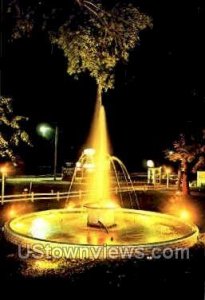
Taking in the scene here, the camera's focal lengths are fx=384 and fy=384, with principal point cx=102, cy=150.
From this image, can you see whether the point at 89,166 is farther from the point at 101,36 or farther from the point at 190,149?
the point at 101,36

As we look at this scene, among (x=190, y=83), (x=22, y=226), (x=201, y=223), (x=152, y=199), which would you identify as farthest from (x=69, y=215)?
(x=190, y=83)

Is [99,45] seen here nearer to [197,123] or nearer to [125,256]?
[125,256]

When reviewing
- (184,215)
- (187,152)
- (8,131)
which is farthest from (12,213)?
(187,152)

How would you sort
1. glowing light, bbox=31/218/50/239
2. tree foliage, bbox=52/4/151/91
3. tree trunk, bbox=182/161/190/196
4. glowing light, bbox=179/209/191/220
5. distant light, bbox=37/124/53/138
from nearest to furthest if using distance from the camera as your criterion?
tree foliage, bbox=52/4/151/91 → glowing light, bbox=31/218/50/239 → glowing light, bbox=179/209/191/220 → tree trunk, bbox=182/161/190/196 → distant light, bbox=37/124/53/138

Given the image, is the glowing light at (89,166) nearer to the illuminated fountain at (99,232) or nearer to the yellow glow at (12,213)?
the yellow glow at (12,213)

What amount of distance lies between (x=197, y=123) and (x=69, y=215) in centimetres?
1514

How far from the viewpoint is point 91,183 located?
41.9m

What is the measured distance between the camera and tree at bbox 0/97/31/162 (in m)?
14.5

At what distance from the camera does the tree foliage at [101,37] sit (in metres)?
12.5

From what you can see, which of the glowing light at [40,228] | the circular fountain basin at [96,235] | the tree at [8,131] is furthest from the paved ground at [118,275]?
the tree at [8,131]

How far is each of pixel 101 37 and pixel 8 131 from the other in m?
5.40

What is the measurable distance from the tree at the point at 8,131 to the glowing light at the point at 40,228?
9.90 feet

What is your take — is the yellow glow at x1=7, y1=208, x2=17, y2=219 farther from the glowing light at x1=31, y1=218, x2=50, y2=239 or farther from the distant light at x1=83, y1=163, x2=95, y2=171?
the distant light at x1=83, y1=163, x2=95, y2=171

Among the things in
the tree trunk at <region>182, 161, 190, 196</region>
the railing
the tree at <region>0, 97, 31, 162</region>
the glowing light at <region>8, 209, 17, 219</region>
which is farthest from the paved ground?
the tree trunk at <region>182, 161, 190, 196</region>
